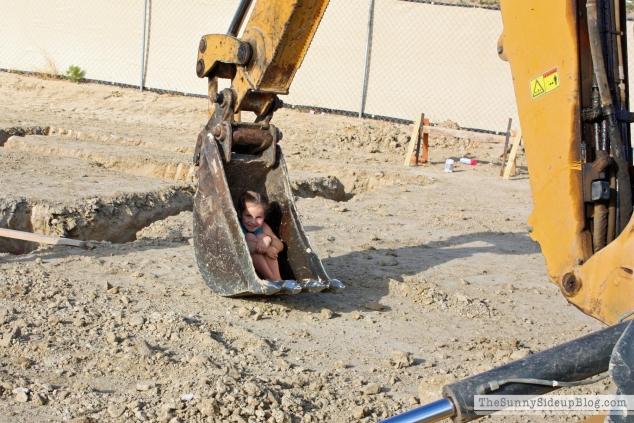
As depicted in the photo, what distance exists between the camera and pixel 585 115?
316cm

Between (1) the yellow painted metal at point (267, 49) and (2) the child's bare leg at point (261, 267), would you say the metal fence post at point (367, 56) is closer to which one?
(1) the yellow painted metal at point (267, 49)

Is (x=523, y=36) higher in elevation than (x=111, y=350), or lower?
higher

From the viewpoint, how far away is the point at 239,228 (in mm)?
4773

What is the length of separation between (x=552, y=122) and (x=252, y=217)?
2.47m

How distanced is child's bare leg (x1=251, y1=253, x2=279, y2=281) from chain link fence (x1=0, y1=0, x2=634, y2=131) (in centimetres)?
1037

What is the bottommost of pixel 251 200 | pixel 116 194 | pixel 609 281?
pixel 116 194

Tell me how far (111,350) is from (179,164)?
616 centimetres

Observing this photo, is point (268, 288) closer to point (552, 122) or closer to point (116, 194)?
point (552, 122)

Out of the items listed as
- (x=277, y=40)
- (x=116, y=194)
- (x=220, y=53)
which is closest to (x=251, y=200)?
(x=220, y=53)

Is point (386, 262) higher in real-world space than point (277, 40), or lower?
lower

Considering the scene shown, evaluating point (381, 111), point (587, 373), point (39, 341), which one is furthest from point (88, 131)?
point (587, 373)

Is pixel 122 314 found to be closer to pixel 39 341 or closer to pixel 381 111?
pixel 39 341

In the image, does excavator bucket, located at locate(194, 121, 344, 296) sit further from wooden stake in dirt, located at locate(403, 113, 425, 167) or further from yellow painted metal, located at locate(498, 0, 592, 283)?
wooden stake in dirt, located at locate(403, 113, 425, 167)

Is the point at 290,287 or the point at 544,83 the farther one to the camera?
the point at 290,287
